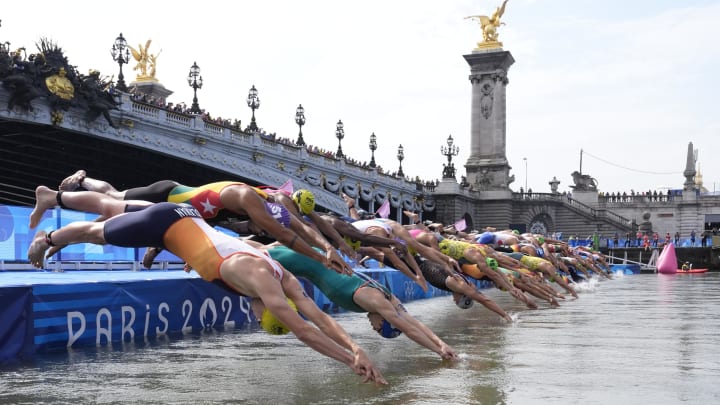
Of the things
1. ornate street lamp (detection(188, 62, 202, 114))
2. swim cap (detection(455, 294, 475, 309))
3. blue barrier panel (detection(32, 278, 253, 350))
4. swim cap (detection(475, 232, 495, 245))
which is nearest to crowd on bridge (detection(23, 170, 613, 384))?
swim cap (detection(455, 294, 475, 309))

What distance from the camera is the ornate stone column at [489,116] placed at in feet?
267

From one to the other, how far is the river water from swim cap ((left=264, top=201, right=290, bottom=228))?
1550mm

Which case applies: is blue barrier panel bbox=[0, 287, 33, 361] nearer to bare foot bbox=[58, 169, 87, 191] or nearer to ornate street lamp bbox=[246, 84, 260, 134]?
bare foot bbox=[58, 169, 87, 191]

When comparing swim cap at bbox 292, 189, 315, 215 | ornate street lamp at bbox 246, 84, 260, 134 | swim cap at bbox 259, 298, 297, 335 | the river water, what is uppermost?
ornate street lamp at bbox 246, 84, 260, 134

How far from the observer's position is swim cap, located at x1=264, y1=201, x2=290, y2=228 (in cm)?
873

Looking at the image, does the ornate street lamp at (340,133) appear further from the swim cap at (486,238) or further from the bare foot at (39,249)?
the bare foot at (39,249)

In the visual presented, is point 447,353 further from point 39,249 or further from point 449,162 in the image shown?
point 449,162

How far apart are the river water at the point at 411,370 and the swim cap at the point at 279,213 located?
1.55m

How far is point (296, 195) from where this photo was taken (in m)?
9.69

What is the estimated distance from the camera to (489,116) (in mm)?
81875

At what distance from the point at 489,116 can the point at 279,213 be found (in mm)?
74800

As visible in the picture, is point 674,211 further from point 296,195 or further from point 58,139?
point 296,195

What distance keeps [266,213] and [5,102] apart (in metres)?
31.3

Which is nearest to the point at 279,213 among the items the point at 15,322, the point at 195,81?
the point at 15,322
